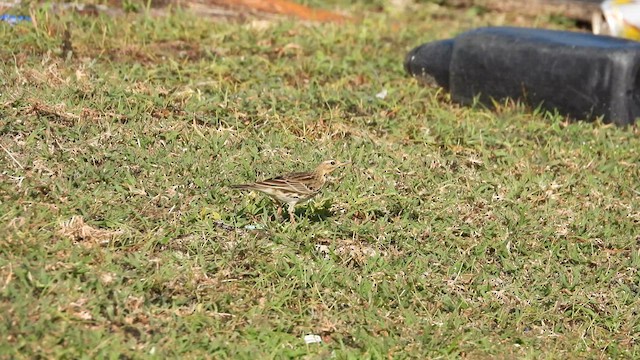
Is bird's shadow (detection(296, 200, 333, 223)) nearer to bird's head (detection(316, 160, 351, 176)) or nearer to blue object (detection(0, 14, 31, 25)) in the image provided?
bird's head (detection(316, 160, 351, 176))

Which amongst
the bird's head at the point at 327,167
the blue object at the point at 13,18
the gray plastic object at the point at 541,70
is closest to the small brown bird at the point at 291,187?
the bird's head at the point at 327,167

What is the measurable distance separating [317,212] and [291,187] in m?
0.46

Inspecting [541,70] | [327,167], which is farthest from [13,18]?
[541,70]

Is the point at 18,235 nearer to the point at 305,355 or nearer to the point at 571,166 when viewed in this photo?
the point at 305,355

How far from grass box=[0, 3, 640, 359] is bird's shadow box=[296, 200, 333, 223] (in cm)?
2

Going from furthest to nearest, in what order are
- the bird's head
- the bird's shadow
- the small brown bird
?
the bird's head → the bird's shadow → the small brown bird

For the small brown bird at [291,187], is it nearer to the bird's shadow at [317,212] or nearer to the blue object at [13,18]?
the bird's shadow at [317,212]

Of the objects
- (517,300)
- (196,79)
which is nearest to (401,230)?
(517,300)

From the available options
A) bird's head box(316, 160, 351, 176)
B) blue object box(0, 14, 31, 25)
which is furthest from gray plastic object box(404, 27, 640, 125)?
blue object box(0, 14, 31, 25)

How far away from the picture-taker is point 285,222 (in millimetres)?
7316

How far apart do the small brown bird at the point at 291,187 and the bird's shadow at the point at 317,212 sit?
143 mm

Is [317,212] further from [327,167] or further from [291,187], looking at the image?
[291,187]

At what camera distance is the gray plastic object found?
979 centimetres

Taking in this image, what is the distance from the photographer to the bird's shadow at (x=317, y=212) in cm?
745
